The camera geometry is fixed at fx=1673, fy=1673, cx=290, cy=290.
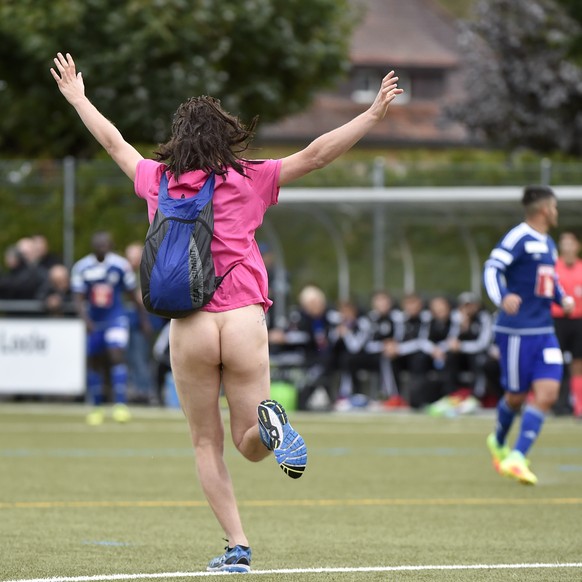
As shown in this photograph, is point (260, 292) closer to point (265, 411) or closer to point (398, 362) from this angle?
point (265, 411)

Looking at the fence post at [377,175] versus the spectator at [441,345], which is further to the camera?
the fence post at [377,175]

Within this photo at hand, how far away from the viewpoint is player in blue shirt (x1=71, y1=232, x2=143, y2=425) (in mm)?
19875

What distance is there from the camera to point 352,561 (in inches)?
312

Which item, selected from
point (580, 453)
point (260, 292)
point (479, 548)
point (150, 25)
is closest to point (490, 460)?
point (580, 453)

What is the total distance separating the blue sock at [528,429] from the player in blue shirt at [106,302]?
8.00 meters

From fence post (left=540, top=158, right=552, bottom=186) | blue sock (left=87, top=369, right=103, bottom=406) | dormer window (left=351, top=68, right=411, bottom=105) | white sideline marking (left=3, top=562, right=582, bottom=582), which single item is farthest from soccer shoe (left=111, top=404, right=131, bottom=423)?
dormer window (left=351, top=68, right=411, bottom=105)

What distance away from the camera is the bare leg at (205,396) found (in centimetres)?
716

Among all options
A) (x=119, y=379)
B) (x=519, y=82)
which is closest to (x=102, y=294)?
(x=119, y=379)

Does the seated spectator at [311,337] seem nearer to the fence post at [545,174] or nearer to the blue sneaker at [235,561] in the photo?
the fence post at [545,174]

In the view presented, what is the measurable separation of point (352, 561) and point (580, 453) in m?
7.67

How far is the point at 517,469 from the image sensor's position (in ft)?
39.2

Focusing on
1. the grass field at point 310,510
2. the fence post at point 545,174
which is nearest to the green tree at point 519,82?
the fence post at point 545,174

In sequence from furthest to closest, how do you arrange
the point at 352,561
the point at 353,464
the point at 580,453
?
the point at 580,453 < the point at 353,464 < the point at 352,561

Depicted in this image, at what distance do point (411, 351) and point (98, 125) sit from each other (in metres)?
15.4
